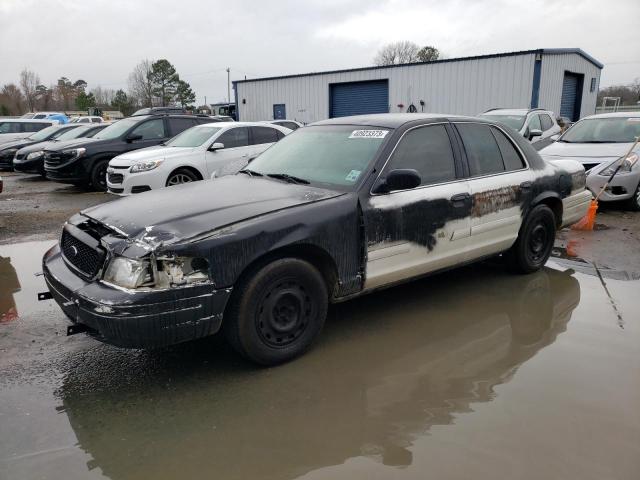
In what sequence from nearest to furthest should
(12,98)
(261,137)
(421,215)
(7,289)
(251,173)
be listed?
(421,215), (251,173), (7,289), (261,137), (12,98)

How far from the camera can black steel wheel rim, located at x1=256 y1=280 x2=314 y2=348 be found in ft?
11.1

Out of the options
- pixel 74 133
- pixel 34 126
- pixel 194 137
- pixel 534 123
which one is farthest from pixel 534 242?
pixel 34 126

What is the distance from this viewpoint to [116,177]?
30.8 ft

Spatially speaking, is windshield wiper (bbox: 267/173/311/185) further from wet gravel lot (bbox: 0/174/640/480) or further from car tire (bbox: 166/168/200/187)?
car tire (bbox: 166/168/200/187)

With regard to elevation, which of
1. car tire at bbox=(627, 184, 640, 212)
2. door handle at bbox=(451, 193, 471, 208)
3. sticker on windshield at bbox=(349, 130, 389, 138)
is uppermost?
sticker on windshield at bbox=(349, 130, 389, 138)

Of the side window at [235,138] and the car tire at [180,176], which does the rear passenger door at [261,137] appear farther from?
the car tire at [180,176]

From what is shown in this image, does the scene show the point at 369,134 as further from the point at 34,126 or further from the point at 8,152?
the point at 34,126

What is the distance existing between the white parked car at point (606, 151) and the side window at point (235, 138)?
5423 millimetres

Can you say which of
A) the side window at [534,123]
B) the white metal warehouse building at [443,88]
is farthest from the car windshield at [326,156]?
the white metal warehouse building at [443,88]

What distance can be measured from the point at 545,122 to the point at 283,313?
1207 cm

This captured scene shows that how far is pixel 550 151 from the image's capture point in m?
9.36

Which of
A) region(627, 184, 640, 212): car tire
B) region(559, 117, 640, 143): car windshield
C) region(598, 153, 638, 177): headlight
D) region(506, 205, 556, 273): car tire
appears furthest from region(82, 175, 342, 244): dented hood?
region(559, 117, 640, 143): car windshield

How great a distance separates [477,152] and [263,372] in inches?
109

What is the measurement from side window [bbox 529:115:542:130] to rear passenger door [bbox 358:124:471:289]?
362 inches
